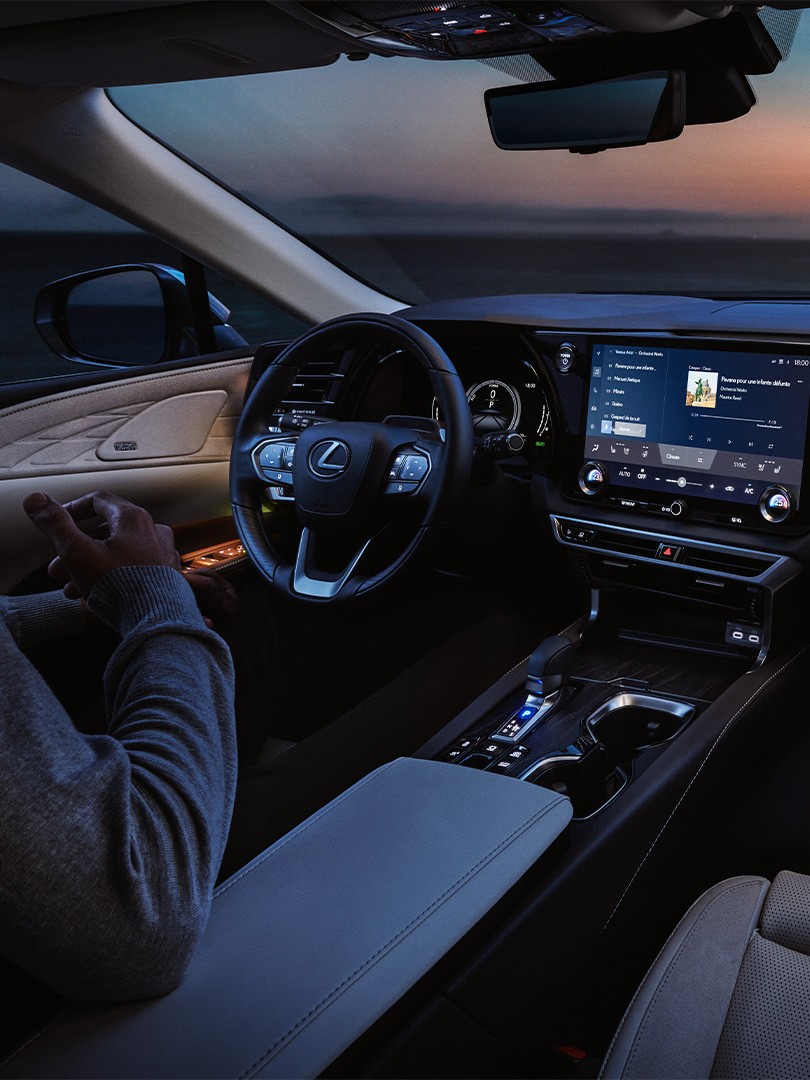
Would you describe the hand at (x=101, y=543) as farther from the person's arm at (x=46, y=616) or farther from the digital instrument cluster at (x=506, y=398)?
the digital instrument cluster at (x=506, y=398)

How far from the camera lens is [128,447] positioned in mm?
2826

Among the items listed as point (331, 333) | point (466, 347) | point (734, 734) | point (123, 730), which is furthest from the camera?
point (466, 347)

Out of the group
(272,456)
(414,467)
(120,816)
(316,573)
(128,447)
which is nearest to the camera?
(120,816)

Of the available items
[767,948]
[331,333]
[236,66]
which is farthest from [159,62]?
[767,948]

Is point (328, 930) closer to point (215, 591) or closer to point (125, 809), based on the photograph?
point (125, 809)

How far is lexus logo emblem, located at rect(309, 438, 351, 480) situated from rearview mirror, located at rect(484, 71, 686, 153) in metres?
0.69

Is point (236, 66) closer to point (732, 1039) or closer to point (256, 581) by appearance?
point (256, 581)

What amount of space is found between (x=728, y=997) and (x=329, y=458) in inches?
50.4

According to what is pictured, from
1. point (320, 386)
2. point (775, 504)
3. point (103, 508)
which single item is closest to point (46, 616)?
point (103, 508)

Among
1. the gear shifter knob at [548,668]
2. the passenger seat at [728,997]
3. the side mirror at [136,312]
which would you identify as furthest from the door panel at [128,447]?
the passenger seat at [728,997]

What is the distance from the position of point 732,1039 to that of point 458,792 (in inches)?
18.0

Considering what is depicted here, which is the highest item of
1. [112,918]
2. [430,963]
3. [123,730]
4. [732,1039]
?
[123,730]

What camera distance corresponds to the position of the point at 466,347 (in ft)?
8.15

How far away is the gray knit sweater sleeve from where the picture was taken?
2.74 ft
